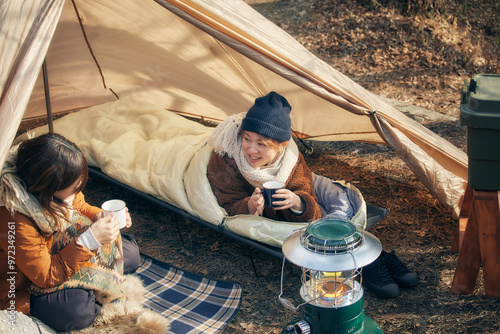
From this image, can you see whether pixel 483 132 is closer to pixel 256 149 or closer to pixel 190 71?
pixel 256 149

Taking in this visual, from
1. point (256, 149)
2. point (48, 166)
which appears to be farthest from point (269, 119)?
point (48, 166)

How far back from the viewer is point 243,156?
11.3 feet

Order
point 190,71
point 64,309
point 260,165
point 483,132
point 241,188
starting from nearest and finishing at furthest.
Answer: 1. point 64,309
2. point 483,132
3. point 260,165
4. point 241,188
5. point 190,71

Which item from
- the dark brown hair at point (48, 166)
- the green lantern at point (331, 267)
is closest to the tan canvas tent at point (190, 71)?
the dark brown hair at point (48, 166)

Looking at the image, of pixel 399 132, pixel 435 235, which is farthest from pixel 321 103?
pixel 435 235

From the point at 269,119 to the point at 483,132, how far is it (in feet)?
4.03

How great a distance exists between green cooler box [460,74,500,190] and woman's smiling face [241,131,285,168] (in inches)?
45.5

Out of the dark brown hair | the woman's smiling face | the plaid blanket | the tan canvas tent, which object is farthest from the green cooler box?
the dark brown hair

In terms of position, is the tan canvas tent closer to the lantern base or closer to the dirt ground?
the dirt ground

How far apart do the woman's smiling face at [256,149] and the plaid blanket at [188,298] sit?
2.66ft

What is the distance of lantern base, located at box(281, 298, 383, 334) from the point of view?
2428mm

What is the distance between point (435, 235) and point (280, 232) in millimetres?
1304

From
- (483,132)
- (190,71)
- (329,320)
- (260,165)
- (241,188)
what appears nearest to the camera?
(329,320)

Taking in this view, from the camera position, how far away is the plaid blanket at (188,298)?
3.08 m
